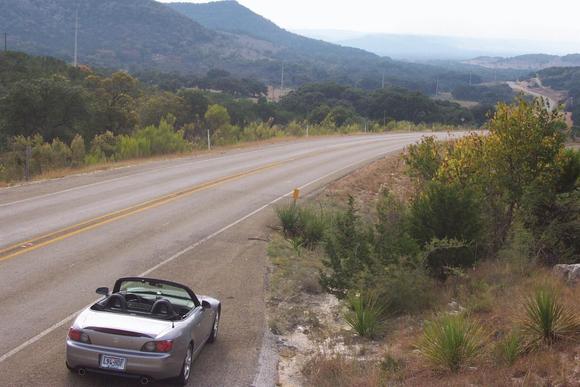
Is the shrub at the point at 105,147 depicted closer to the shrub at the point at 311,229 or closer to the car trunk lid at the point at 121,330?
the shrub at the point at 311,229

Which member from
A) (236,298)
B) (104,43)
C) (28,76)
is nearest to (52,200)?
(236,298)

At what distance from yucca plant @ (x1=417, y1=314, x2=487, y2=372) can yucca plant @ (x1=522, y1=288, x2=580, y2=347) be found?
0.60 metres

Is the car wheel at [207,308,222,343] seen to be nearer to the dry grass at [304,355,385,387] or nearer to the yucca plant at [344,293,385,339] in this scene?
the dry grass at [304,355,385,387]

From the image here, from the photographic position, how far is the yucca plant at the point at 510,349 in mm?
7203

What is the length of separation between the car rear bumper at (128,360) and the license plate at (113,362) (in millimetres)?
34

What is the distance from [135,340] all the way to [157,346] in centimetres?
25

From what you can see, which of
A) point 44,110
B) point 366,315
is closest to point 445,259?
point 366,315

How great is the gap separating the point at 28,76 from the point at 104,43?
154599 mm

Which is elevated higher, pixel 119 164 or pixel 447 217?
pixel 447 217

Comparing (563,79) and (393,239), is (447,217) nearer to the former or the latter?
(393,239)

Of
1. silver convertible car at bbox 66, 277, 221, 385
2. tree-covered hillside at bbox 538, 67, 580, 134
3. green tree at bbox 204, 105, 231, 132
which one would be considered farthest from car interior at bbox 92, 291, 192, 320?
tree-covered hillside at bbox 538, 67, 580, 134

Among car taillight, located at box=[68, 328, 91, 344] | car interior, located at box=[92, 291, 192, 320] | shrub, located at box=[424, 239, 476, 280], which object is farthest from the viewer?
shrub, located at box=[424, 239, 476, 280]

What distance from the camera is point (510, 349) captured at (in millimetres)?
7234

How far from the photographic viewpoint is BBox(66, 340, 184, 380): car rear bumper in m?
7.11
